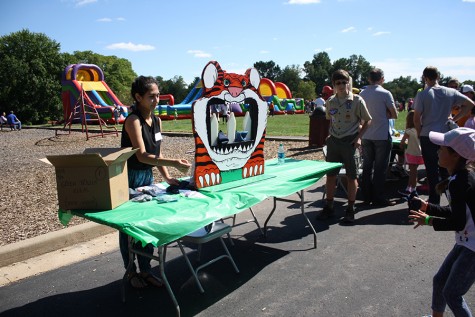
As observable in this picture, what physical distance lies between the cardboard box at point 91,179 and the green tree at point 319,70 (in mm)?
103209

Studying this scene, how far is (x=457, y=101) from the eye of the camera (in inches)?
192

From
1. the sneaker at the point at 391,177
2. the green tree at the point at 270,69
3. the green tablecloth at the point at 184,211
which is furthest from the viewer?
the green tree at the point at 270,69

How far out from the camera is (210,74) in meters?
3.32

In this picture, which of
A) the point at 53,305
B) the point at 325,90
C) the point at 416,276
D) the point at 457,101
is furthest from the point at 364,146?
the point at 325,90

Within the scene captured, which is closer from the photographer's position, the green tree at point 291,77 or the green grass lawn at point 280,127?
the green grass lawn at point 280,127

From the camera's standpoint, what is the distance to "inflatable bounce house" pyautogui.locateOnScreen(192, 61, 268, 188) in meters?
3.31

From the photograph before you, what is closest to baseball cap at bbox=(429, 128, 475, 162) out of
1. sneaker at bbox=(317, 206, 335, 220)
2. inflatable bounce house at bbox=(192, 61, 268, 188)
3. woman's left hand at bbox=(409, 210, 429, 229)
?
woman's left hand at bbox=(409, 210, 429, 229)

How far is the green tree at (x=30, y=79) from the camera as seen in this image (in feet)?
120

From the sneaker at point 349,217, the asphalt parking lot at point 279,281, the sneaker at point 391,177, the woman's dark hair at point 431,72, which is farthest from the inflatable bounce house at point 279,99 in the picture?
the asphalt parking lot at point 279,281

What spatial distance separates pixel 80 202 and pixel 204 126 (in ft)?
3.82

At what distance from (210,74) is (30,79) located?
39792 mm

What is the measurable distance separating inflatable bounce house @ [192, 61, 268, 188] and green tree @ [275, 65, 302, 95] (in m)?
88.4

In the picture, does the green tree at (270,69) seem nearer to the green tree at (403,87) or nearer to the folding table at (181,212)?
the green tree at (403,87)

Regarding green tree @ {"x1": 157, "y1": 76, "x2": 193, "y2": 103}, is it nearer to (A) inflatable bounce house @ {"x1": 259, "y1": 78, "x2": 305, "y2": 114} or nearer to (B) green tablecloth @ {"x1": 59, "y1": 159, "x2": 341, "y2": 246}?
(A) inflatable bounce house @ {"x1": 259, "y1": 78, "x2": 305, "y2": 114}
